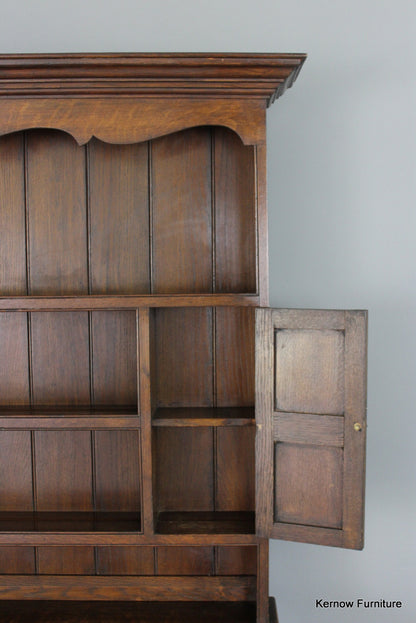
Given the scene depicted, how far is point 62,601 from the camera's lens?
67.0 inches

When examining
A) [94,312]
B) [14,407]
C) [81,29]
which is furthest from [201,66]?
[14,407]

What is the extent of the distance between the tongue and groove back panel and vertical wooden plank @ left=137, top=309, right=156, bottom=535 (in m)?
0.17

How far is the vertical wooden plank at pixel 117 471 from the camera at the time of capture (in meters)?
1.70

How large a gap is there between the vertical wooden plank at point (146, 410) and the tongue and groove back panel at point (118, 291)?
17 centimetres

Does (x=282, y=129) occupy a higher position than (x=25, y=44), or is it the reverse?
(x=25, y=44)

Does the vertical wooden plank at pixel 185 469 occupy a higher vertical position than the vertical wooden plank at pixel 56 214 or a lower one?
lower

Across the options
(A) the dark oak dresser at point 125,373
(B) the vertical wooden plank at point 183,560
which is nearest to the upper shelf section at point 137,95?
(A) the dark oak dresser at point 125,373

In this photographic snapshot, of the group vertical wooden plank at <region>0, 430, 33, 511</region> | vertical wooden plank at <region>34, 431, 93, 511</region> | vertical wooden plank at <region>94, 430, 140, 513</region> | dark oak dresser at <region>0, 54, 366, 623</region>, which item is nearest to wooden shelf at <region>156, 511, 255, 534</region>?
dark oak dresser at <region>0, 54, 366, 623</region>

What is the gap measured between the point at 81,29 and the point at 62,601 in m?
1.71

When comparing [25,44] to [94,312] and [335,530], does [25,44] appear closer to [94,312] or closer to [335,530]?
[94,312]

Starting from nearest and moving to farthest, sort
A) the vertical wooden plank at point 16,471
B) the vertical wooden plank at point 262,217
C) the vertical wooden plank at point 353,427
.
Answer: the vertical wooden plank at point 353,427, the vertical wooden plank at point 262,217, the vertical wooden plank at point 16,471

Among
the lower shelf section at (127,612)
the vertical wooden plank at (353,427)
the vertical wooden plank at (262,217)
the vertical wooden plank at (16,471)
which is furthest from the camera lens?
the vertical wooden plank at (16,471)

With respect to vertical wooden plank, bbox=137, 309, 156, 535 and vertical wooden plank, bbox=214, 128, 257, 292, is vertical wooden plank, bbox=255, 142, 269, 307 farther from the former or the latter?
vertical wooden plank, bbox=137, 309, 156, 535

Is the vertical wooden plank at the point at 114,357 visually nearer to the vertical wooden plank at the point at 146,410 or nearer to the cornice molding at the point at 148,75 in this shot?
the vertical wooden plank at the point at 146,410
